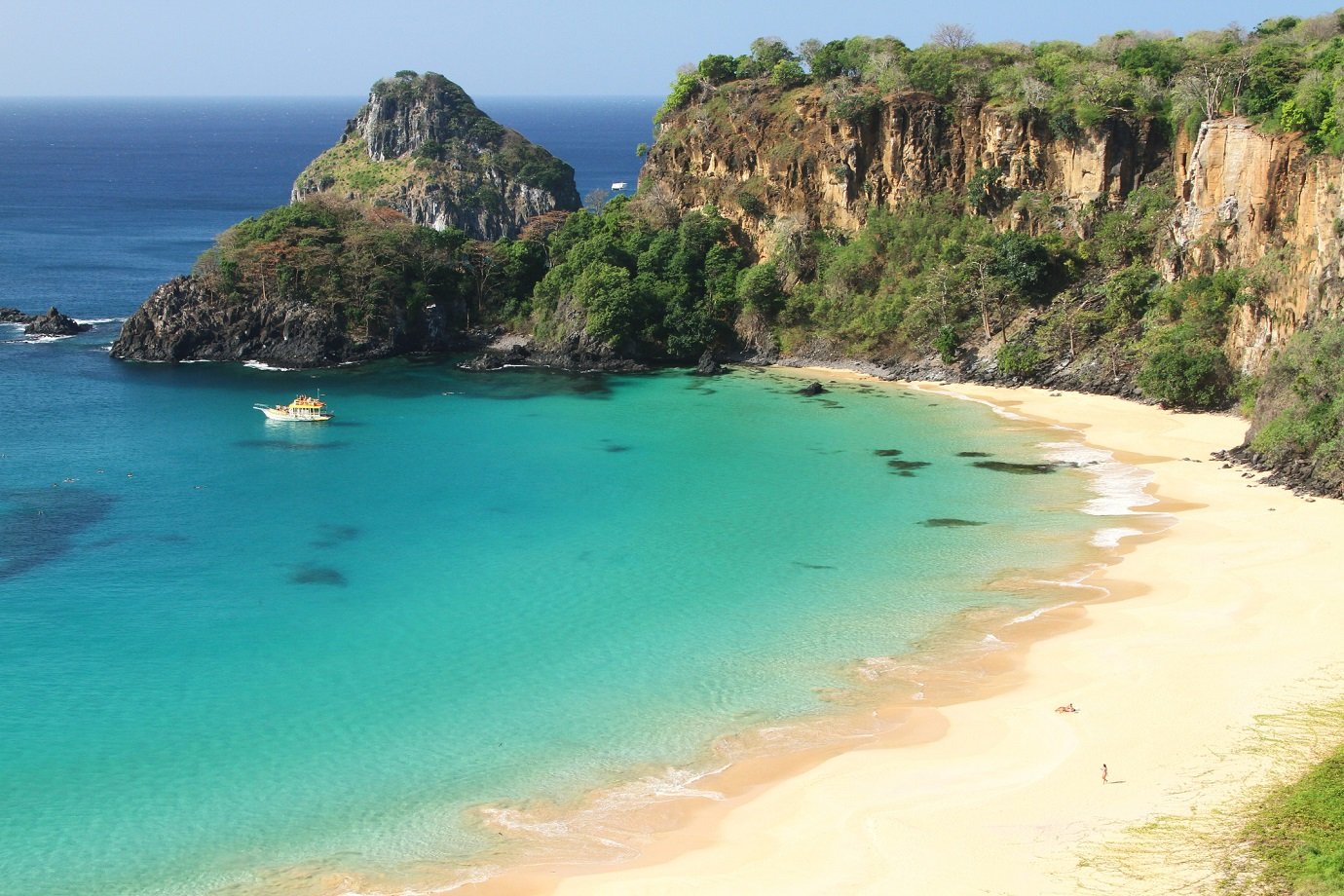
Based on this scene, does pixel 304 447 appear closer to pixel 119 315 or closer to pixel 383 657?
pixel 383 657

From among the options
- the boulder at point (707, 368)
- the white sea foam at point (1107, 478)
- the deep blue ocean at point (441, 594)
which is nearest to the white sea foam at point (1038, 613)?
the deep blue ocean at point (441, 594)

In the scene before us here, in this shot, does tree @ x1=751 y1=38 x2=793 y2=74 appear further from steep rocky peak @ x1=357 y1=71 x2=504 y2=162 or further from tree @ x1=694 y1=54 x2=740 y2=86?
steep rocky peak @ x1=357 y1=71 x2=504 y2=162

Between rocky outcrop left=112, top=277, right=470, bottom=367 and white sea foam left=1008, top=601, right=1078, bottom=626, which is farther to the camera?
rocky outcrop left=112, top=277, right=470, bottom=367

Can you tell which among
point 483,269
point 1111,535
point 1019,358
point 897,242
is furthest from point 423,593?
point 483,269

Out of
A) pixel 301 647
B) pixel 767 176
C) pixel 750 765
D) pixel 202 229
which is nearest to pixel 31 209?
pixel 202 229

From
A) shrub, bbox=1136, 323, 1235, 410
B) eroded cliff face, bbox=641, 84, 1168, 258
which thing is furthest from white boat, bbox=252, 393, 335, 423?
shrub, bbox=1136, 323, 1235, 410

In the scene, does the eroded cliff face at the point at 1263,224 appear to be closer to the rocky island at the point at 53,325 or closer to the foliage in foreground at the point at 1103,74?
the foliage in foreground at the point at 1103,74
